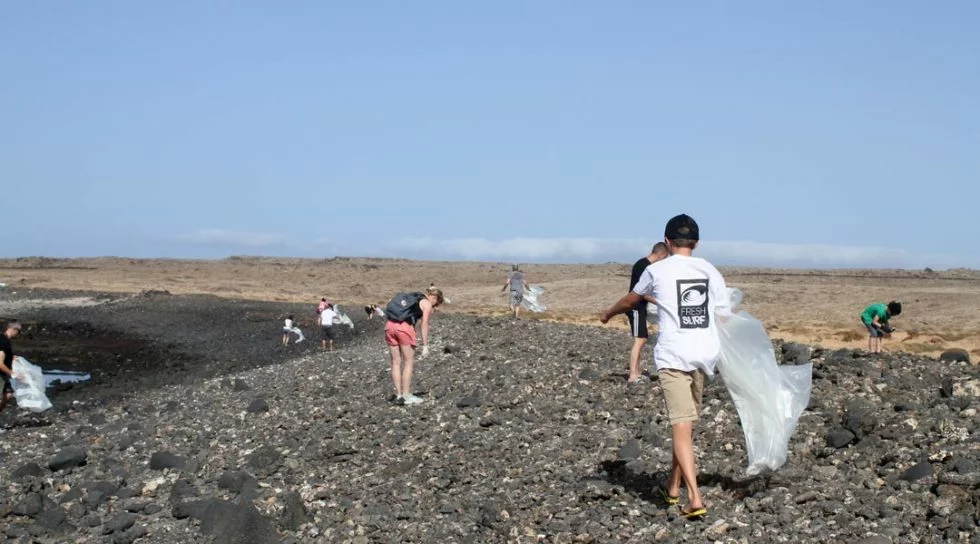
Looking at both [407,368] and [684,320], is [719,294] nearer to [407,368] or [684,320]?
[684,320]

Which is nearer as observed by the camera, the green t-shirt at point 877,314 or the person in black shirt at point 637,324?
the person in black shirt at point 637,324

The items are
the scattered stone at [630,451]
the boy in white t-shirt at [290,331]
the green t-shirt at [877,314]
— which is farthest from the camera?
the boy in white t-shirt at [290,331]

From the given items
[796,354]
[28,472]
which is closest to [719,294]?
[796,354]

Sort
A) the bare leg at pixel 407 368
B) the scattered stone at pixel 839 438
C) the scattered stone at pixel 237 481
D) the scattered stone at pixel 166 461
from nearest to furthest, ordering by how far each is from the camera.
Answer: the scattered stone at pixel 839 438 → the scattered stone at pixel 237 481 → the scattered stone at pixel 166 461 → the bare leg at pixel 407 368

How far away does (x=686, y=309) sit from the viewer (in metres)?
7.65

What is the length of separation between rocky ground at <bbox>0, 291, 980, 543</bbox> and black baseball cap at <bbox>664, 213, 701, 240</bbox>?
2.31 meters

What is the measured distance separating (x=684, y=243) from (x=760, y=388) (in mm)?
1447

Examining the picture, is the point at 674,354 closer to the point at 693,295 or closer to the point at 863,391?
the point at 693,295

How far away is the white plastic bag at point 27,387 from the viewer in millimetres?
18125

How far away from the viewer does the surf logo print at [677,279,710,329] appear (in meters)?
7.62

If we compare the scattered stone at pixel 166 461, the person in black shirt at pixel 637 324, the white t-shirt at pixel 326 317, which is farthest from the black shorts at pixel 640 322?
the white t-shirt at pixel 326 317

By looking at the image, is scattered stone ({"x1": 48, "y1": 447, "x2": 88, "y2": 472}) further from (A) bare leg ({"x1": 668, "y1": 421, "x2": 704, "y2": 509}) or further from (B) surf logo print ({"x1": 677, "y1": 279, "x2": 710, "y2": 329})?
(B) surf logo print ({"x1": 677, "y1": 279, "x2": 710, "y2": 329})

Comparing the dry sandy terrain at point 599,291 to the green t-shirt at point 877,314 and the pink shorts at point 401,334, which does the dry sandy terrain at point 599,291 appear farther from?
the pink shorts at point 401,334

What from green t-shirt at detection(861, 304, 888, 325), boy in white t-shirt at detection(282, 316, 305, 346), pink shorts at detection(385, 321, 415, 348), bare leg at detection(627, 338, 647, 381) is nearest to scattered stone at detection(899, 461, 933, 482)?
bare leg at detection(627, 338, 647, 381)
